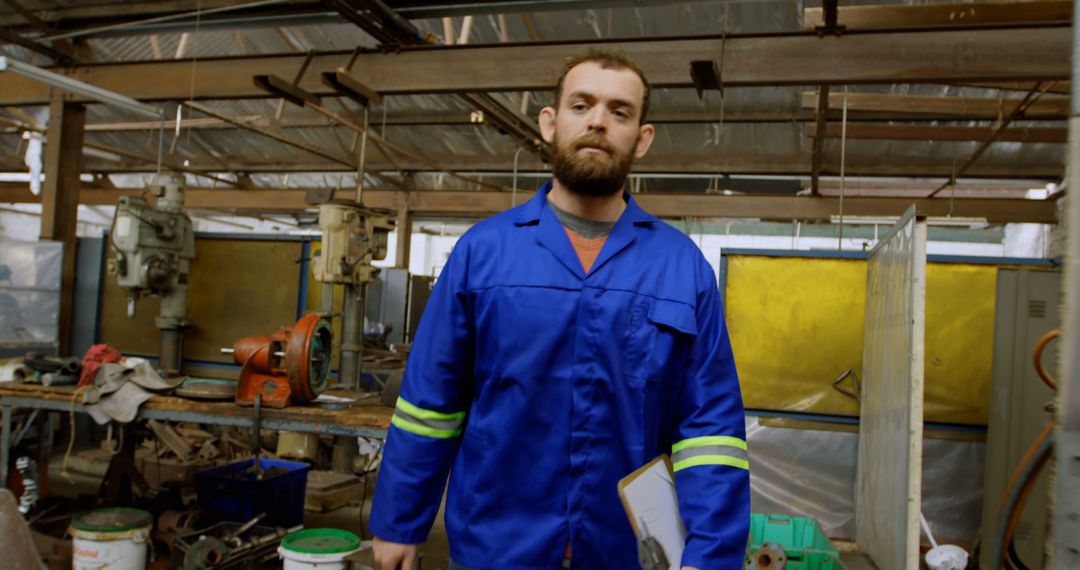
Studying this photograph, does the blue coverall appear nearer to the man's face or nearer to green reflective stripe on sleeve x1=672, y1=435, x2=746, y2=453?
green reflective stripe on sleeve x1=672, y1=435, x2=746, y2=453

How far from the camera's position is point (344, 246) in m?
4.08

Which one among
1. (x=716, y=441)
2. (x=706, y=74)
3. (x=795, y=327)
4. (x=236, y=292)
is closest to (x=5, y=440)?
(x=236, y=292)

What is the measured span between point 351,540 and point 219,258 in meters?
3.61

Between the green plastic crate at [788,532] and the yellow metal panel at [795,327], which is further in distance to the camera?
Answer: the yellow metal panel at [795,327]

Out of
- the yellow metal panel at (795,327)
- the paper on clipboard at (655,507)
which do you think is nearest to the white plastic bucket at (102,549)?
the paper on clipboard at (655,507)

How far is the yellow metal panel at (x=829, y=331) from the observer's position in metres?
4.31

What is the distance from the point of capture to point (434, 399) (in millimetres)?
1465

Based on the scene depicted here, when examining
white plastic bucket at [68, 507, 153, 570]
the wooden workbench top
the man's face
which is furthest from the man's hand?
white plastic bucket at [68, 507, 153, 570]

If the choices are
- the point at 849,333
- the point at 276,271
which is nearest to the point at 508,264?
the point at 849,333

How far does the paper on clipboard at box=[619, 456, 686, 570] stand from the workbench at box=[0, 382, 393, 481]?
1.88 metres

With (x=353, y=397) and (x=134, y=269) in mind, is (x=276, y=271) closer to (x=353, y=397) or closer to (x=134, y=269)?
(x=134, y=269)

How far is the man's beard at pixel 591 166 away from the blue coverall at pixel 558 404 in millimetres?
102

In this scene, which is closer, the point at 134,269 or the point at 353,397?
the point at 353,397

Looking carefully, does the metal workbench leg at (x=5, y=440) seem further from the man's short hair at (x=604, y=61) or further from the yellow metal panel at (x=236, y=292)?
the man's short hair at (x=604, y=61)
